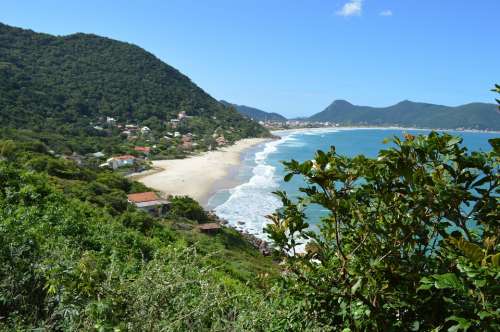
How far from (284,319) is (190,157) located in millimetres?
56185

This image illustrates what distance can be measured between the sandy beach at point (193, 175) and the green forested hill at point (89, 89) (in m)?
17.0

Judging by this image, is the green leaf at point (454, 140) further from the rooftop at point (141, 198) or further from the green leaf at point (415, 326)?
the rooftop at point (141, 198)

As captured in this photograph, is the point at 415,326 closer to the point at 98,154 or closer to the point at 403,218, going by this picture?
the point at 403,218

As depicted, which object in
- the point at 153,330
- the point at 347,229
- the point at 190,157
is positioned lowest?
the point at 190,157

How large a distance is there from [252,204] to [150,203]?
10.3 meters

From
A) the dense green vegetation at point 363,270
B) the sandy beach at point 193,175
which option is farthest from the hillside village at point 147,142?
the dense green vegetation at point 363,270

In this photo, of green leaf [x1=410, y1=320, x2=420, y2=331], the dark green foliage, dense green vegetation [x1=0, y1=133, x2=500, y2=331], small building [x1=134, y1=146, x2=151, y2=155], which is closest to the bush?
dense green vegetation [x1=0, y1=133, x2=500, y2=331]

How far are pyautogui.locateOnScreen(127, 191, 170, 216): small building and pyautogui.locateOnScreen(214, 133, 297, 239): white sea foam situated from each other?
4819mm

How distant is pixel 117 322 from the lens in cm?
223

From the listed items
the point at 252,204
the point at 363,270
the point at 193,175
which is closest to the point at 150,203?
the point at 252,204

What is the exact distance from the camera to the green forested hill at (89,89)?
61228 millimetres

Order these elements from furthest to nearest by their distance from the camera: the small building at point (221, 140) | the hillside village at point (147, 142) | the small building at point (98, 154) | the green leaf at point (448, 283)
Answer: the small building at point (221, 140)
the small building at point (98, 154)
the hillside village at point (147, 142)
the green leaf at point (448, 283)

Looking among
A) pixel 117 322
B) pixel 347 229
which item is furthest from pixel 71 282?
pixel 347 229

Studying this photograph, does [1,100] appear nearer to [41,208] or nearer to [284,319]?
[41,208]
